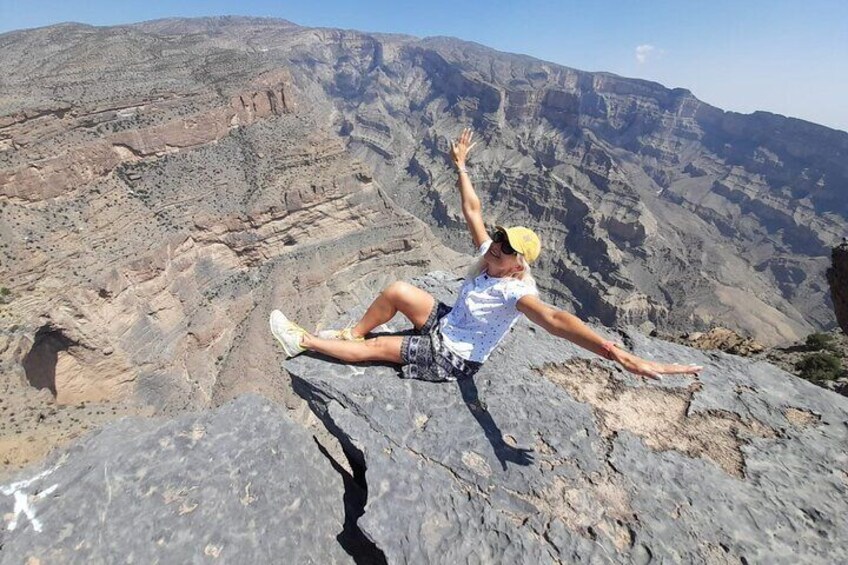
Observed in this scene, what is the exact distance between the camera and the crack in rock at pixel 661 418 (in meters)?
4.53

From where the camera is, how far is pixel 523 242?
4758 millimetres

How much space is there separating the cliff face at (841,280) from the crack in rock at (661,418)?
50.9ft

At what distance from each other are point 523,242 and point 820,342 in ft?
44.6

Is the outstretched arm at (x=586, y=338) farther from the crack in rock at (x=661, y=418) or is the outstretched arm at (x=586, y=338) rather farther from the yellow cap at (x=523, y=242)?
the crack in rock at (x=661, y=418)

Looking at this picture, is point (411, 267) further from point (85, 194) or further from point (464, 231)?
point (464, 231)

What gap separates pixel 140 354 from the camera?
21.5m

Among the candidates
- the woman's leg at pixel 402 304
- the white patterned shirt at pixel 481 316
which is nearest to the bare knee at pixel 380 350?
the woman's leg at pixel 402 304

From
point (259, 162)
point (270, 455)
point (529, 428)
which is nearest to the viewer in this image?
point (270, 455)

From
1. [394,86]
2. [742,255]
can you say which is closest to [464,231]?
[742,255]

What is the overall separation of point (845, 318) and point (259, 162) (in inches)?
1284

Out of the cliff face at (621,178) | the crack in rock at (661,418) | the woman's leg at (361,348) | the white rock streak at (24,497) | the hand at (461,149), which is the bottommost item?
the cliff face at (621,178)

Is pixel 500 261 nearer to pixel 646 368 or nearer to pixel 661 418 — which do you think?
pixel 646 368

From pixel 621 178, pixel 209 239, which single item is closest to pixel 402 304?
pixel 209 239

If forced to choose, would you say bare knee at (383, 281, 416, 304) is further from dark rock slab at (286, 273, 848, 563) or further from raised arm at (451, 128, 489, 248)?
raised arm at (451, 128, 489, 248)
